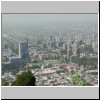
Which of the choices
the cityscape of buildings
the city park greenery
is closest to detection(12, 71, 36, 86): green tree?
the cityscape of buildings

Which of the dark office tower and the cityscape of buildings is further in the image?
the dark office tower

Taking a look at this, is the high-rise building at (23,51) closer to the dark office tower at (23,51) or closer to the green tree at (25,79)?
the dark office tower at (23,51)

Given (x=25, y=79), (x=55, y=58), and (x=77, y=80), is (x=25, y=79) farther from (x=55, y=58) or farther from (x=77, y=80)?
(x=77, y=80)

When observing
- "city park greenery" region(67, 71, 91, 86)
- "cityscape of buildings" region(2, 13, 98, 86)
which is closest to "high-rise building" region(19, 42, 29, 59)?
"cityscape of buildings" region(2, 13, 98, 86)

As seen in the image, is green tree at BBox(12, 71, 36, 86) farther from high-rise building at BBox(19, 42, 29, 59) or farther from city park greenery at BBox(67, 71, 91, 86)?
city park greenery at BBox(67, 71, 91, 86)

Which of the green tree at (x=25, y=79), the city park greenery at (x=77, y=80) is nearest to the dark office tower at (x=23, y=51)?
the green tree at (x=25, y=79)

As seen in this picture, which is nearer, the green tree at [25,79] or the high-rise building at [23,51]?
the green tree at [25,79]

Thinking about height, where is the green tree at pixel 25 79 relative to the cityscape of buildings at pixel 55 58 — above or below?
below

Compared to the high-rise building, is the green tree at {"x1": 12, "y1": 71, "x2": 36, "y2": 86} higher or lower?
lower
